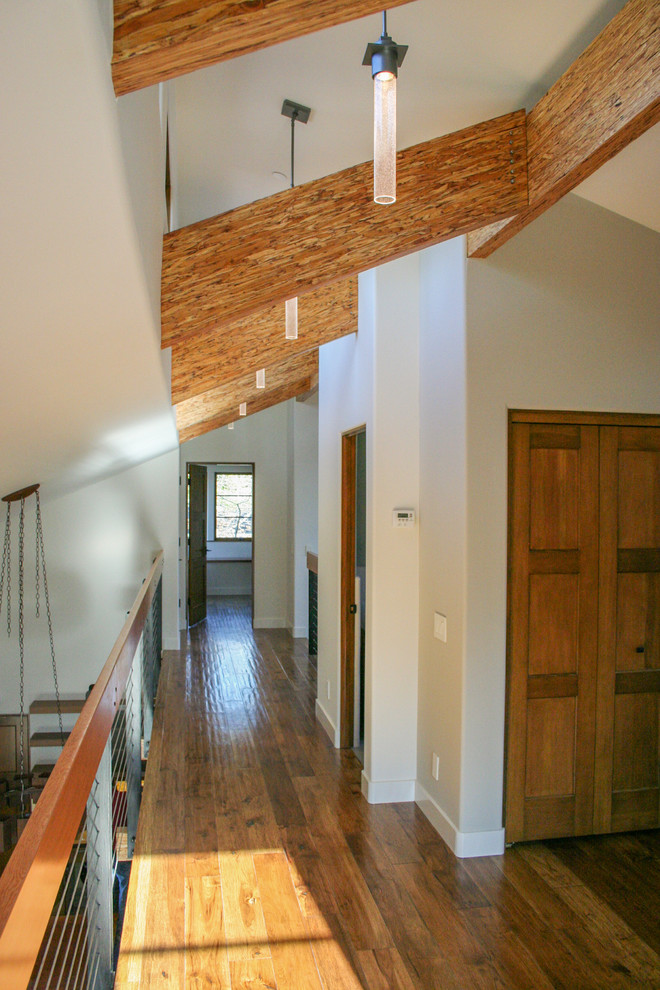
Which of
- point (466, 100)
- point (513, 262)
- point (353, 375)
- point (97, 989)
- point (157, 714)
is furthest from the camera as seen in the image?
point (157, 714)

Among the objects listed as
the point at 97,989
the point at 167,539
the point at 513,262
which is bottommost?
the point at 97,989

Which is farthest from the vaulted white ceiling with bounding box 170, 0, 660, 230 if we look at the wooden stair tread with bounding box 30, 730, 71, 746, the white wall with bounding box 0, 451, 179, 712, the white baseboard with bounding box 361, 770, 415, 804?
the wooden stair tread with bounding box 30, 730, 71, 746

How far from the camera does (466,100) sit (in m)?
2.56

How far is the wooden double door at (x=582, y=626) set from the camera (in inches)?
136

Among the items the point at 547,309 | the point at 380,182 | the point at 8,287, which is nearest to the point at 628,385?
the point at 547,309

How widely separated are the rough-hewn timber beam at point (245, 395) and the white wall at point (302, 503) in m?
0.39

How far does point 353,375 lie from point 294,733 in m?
2.51

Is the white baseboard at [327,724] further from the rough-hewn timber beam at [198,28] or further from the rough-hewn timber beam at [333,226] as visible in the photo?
the rough-hewn timber beam at [198,28]

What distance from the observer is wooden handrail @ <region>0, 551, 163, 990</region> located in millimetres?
875

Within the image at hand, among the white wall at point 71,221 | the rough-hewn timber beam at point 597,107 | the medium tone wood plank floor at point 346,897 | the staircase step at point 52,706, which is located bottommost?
the staircase step at point 52,706

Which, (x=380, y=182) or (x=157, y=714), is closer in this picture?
(x=380, y=182)

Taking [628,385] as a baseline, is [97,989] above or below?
below

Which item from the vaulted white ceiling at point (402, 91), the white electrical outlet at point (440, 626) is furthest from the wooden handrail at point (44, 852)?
the white electrical outlet at point (440, 626)

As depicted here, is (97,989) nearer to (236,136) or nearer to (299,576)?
(236,136)
